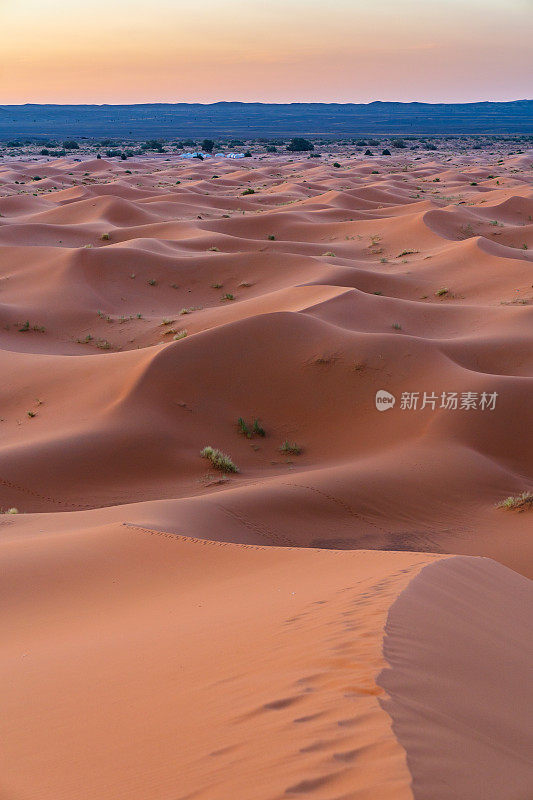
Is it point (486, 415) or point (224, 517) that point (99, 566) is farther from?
point (486, 415)

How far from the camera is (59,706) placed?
4.46m

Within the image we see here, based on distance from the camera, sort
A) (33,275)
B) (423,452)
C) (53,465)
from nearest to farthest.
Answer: (53,465)
(423,452)
(33,275)

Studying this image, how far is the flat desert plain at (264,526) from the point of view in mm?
3555

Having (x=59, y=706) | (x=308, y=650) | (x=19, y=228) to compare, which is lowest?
(x=59, y=706)

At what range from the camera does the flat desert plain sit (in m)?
3.55

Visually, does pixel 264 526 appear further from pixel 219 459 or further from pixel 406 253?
pixel 406 253

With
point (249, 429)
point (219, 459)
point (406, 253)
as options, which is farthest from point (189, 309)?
point (406, 253)

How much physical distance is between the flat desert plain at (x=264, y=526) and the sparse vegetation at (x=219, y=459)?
18 centimetres

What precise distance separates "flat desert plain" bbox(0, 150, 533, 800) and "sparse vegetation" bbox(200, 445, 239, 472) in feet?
0.60

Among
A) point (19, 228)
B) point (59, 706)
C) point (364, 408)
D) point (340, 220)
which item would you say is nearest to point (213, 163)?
point (340, 220)

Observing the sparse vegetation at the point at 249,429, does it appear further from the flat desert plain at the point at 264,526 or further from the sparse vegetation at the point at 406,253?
the sparse vegetation at the point at 406,253

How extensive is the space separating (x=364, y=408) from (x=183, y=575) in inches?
310

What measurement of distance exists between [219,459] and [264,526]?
292 cm

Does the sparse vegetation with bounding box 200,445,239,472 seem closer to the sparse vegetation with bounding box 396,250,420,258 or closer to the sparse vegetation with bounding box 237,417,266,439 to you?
the sparse vegetation with bounding box 237,417,266,439
